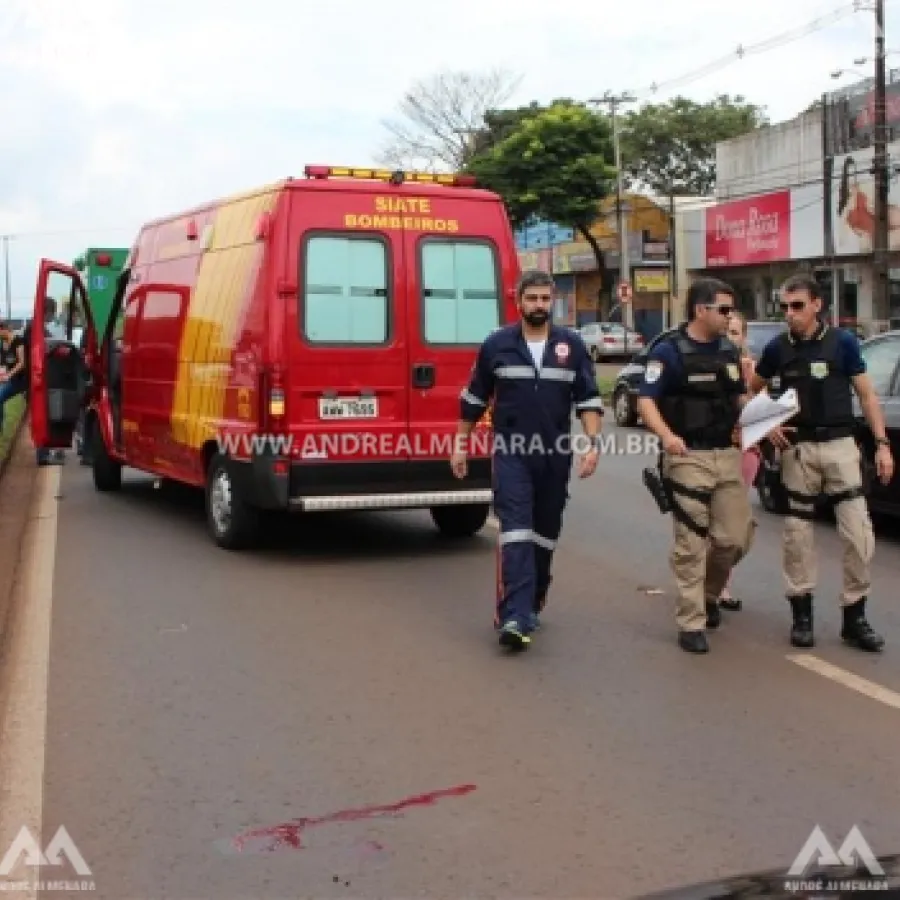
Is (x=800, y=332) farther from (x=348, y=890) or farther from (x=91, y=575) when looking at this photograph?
(x=91, y=575)

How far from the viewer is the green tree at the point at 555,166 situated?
1677 inches

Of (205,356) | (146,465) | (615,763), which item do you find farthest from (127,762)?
(146,465)

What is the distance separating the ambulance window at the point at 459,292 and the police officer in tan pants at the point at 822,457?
9.32ft

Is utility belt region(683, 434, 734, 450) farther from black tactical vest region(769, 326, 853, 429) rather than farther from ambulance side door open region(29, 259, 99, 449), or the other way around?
ambulance side door open region(29, 259, 99, 449)

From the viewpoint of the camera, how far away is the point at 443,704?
5414mm

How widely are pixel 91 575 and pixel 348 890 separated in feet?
16.5

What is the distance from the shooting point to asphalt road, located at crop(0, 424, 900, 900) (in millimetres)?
3854

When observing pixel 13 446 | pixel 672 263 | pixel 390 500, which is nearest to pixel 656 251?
pixel 672 263

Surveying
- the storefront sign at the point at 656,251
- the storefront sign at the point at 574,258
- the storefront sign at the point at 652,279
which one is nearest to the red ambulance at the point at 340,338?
the storefront sign at the point at 656,251

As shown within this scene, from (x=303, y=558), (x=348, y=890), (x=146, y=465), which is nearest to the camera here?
(x=348, y=890)

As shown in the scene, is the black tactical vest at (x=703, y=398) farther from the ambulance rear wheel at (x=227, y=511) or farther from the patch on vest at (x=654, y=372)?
the ambulance rear wheel at (x=227, y=511)

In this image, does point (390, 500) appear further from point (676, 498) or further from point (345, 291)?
point (676, 498)

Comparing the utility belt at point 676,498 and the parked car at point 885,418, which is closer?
the utility belt at point 676,498

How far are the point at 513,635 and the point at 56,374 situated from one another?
6504 mm
